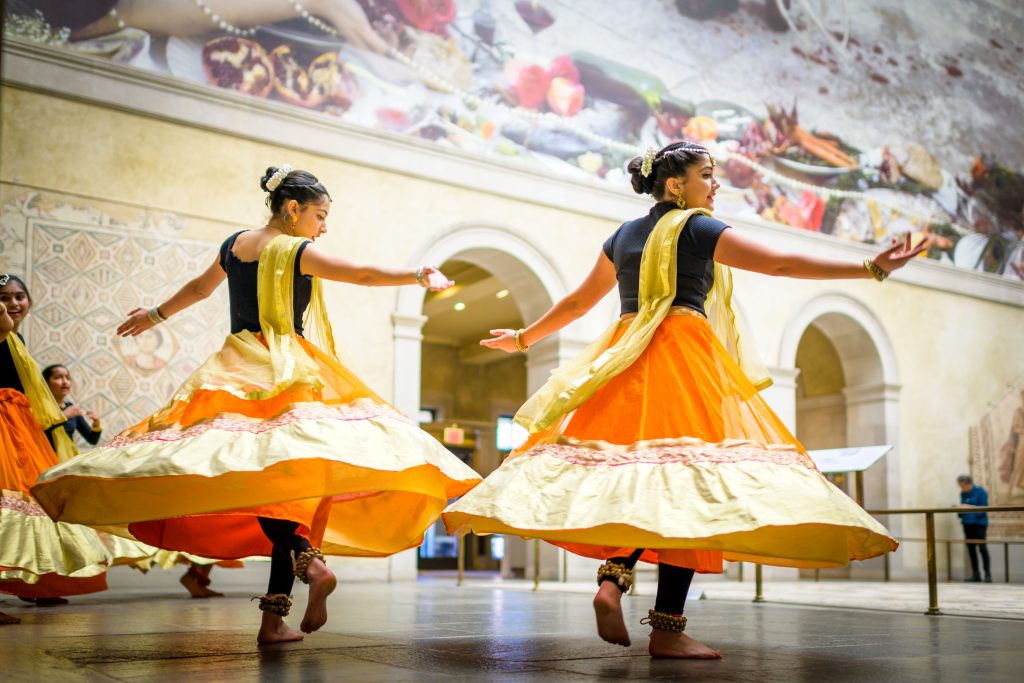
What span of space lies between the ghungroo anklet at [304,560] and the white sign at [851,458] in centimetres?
535

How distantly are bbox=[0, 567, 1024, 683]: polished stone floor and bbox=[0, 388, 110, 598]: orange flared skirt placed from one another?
0.17m

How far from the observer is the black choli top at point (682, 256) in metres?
3.26

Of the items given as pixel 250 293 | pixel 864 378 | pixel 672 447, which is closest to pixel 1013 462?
pixel 864 378

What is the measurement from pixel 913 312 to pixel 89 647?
1472 centimetres

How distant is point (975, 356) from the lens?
1642 centimetres

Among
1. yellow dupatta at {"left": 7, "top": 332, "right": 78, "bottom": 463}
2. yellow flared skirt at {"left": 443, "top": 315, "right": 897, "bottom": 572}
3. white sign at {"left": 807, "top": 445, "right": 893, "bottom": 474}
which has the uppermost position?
yellow dupatta at {"left": 7, "top": 332, "right": 78, "bottom": 463}

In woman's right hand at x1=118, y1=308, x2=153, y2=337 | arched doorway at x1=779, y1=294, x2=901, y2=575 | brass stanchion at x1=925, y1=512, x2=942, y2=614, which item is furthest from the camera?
arched doorway at x1=779, y1=294, x2=901, y2=575

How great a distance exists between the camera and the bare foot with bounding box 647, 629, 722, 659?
291 cm

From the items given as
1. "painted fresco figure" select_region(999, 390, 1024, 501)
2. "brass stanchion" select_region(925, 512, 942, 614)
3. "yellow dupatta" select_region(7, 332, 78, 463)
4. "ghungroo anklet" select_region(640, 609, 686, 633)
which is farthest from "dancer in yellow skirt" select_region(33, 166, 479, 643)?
"painted fresco figure" select_region(999, 390, 1024, 501)

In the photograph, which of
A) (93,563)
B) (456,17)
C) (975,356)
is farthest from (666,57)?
(93,563)

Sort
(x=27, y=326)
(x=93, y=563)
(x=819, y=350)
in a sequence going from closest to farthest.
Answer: (x=93, y=563) → (x=27, y=326) → (x=819, y=350)

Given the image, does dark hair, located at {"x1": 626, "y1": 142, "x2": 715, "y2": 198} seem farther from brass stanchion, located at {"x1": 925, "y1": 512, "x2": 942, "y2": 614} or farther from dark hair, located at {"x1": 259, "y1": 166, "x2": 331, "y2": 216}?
brass stanchion, located at {"x1": 925, "y1": 512, "x2": 942, "y2": 614}

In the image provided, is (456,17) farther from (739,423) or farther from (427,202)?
(739,423)

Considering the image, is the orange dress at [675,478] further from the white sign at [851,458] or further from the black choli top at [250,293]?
the white sign at [851,458]
